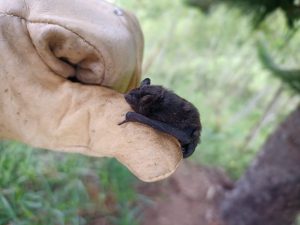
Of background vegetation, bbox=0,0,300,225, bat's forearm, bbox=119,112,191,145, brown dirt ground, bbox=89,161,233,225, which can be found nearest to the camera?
bat's forearm, bbox=119,112,191,145

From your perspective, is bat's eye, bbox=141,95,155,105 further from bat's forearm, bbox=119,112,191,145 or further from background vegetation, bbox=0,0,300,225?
background vegetation, bbox=0,0,300,225

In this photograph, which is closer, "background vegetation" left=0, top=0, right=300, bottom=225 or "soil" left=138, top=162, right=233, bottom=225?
"background vegetation" left=0, top=0, right=300, bottom=225

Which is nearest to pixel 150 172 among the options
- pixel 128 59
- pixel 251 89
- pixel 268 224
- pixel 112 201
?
pixel 128 59

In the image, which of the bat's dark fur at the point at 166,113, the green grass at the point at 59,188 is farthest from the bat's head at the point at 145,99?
the green grass at the point at 59,188

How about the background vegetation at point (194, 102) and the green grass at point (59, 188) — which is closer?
the green grass at point (59, 188)

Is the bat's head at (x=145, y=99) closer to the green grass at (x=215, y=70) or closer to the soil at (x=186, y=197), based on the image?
the soil at (x=186, y=197)

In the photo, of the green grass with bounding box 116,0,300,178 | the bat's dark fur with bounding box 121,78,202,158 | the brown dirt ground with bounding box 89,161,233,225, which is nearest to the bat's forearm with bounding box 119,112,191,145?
the bat's dark fur with bounding box 121,78,202,158

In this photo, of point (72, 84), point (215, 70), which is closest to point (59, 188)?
point (72, 84)

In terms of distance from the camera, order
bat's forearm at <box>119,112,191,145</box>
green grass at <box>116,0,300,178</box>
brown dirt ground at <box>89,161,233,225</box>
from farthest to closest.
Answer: green grass at <box>116,0,300,178</box> < brown dirt ground at <box>89,161,233,225</box> < bat's forearm at <box>119,112,191,145</box>
